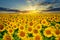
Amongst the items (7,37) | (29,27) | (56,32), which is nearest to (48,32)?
(56,32)

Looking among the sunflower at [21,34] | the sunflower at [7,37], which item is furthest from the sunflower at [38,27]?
the sunflower at [7,37]

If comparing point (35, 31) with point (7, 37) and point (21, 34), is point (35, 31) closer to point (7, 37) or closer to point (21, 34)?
point (21, 34)

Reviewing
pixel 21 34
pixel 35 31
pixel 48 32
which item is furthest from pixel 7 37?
pixel 48 32

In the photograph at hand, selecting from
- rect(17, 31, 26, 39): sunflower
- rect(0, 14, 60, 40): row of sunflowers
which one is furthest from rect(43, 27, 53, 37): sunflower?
rect(17, 31, 26, 39): sunflower

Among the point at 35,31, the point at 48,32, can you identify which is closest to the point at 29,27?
the point at 35,31

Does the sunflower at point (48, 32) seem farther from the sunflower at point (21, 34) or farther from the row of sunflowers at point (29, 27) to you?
the sunflower at point (21, 34)

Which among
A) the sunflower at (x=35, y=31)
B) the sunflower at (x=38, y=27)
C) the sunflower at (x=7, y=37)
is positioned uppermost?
the sunflower at (x=38, y=27)

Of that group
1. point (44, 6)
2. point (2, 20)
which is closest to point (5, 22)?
point (2, 20)

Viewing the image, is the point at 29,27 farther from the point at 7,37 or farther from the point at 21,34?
the point at 7,37

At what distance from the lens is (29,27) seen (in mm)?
1242

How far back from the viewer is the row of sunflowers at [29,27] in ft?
3.94

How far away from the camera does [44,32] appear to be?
1213 millimetres

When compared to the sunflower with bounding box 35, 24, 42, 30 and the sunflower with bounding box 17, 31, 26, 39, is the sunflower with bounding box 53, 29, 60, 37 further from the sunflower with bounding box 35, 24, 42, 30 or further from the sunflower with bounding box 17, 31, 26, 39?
the sunflower with bounding box 17, 31, 26, 39

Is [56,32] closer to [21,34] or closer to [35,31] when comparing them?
[35,31]
